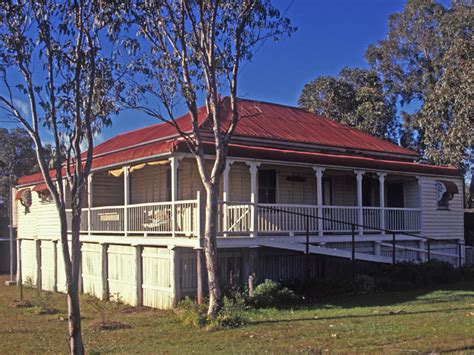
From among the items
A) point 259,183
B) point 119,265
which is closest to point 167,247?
point 119,265

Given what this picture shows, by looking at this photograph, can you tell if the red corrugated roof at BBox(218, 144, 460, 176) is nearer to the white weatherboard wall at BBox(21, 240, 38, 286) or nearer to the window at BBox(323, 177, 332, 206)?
the window at BBox(323, 177, 332, 206)

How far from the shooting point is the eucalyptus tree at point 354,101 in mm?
36656

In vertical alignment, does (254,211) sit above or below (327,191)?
below

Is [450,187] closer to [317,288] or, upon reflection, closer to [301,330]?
[317,288]

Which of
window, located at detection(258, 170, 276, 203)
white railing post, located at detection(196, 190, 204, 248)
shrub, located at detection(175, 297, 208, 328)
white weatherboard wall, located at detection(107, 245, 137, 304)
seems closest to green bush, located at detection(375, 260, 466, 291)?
window, located at detection(258, 170, 276, 203)

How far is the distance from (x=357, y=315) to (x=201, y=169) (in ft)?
15.0

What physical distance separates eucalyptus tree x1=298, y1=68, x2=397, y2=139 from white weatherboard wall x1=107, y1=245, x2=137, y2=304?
71.4 feet

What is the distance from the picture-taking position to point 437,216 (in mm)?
21172

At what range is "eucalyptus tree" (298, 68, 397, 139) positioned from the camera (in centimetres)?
3666

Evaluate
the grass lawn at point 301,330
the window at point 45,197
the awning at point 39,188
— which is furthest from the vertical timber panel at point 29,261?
the grass lawn at point 301,330

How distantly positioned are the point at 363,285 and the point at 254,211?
3747 mm

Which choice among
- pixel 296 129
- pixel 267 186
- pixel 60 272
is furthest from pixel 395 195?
pixel 60 272

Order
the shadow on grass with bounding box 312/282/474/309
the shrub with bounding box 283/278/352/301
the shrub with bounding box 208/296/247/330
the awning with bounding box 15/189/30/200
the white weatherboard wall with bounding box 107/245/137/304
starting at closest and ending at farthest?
the shrub with bounding box 208/296/247/330
the shadow on grass with bounding box 312/282/474/309
the shrub with bounding box 283/278/352/301
the white weatherboard wall with bounding box 107/245/137/304
the awning with bounding box 15/189/30/200

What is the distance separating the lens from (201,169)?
13.1m
